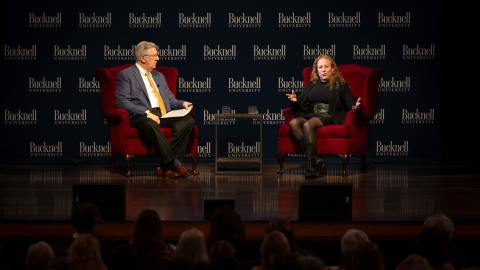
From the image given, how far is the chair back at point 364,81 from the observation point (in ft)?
24.0

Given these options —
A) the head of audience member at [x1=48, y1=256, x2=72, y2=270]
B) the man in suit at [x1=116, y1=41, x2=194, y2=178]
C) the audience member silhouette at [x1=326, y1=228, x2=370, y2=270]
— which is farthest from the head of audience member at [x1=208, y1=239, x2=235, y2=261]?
the man in suit at [x1=116, y1=41, x2=194, y2=178]

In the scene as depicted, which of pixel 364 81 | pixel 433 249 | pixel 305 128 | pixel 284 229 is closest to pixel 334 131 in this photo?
pixel 305 128

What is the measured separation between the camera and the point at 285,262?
110 inches

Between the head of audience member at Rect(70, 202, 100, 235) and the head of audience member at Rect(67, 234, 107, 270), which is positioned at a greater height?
the head of audience member at Rect(70, 202, 100, 235)

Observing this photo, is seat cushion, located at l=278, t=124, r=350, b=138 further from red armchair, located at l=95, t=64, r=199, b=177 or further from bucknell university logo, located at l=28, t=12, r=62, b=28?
bucknell university logo, located at l=28, t=12, r=62, b=28

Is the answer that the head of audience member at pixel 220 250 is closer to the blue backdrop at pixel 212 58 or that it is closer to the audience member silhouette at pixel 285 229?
the audience member silhouette at pixel 285 229

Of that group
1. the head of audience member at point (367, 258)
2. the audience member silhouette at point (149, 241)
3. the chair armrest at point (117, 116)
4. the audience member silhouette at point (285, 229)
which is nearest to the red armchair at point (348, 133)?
the chair armrest at point (117, 116)

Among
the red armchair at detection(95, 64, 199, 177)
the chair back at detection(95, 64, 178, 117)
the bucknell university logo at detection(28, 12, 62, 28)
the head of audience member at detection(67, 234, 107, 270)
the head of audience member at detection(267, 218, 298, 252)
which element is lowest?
the head of audience member at detection(67, 234, 107, 270)

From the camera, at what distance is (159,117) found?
24.0 ft

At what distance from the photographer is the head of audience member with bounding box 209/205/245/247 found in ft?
12.2

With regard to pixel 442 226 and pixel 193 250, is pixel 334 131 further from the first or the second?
pixel 193 250

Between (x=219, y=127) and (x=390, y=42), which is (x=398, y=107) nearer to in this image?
(x=390, y=42)

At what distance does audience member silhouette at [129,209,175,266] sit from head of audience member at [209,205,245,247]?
26cm

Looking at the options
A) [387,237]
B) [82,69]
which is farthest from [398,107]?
[387,237]
